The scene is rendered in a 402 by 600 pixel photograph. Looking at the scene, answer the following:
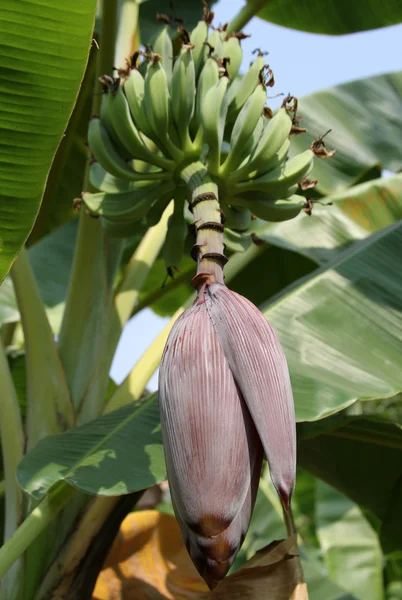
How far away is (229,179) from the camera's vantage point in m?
1.00

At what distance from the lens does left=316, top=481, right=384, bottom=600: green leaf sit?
2357 millimetres

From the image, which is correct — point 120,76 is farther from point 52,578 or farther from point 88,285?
point 52,578

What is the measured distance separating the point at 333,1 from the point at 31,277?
1.05 meters

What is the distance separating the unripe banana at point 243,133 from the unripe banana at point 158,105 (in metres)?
0.07

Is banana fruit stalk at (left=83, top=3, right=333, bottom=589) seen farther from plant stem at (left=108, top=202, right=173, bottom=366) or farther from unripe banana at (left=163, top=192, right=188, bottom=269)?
plant stem at (left=108, top=202, right=173, bottom=366)

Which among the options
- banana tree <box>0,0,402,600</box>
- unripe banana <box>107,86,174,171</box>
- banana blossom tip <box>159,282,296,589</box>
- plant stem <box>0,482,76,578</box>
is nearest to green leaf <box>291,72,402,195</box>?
banana tree <box>0,0,402,600</box>

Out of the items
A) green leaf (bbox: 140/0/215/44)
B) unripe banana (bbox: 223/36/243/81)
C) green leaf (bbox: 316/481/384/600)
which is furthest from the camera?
green leaf (bbox: 316/481/384/600)

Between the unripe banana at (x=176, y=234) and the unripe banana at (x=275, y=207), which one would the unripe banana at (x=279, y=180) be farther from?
the unripe banana at (x=176, y=234)

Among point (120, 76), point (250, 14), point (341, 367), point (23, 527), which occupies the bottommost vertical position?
point (23, 527)

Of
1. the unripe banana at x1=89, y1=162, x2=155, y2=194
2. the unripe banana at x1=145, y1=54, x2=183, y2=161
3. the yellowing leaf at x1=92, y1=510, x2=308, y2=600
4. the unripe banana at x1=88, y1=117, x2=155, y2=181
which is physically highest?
the unripe banana at x1=145, y1=54, x2=183, y2=161

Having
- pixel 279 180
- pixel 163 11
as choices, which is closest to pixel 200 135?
pixel 279 180

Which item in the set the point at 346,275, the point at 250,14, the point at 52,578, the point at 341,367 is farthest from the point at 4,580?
the point at 250,14

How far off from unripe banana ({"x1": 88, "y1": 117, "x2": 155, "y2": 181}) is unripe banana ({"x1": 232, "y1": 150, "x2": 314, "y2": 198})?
14cm

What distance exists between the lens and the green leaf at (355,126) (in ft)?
6.38
